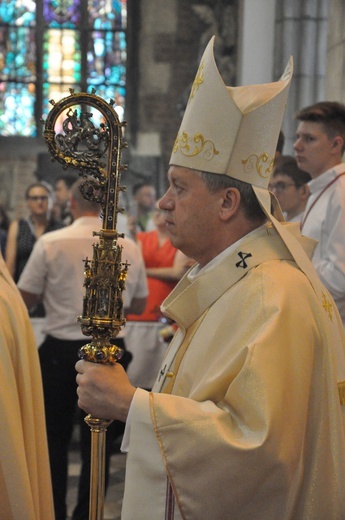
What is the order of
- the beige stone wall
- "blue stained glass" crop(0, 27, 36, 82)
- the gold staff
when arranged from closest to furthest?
1. the gold staff
2. the beige stone wall
3. "blue stained glass" crop(0, 27, 36, 82)

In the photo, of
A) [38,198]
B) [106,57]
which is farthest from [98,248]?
[106,57]

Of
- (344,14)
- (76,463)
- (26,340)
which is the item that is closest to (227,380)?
(26,340)

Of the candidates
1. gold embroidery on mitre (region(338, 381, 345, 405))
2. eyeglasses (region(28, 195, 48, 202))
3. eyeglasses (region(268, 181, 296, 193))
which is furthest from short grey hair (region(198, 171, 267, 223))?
eyeglasses (region(28, 195, 48, 202))

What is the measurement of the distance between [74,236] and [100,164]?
110 inches

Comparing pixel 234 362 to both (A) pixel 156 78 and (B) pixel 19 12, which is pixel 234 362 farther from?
(B) pixel 19 12

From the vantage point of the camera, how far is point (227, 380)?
2178 mm

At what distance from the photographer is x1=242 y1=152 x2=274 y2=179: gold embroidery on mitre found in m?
2.42

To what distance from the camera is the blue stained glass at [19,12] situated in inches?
542

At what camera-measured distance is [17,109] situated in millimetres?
13727

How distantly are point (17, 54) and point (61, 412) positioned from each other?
31.8 feet

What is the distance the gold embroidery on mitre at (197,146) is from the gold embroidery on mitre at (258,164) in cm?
8

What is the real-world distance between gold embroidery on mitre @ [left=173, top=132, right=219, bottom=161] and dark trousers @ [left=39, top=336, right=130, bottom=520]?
8.93 ft

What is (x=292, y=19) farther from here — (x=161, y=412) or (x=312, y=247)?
(x=161, y=412)

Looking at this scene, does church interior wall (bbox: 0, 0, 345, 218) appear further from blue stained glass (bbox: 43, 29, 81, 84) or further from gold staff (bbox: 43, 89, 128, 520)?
gold staff (bbox: 43, 89, 128, 520)
